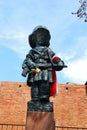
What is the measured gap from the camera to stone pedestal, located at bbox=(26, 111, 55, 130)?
6.31 meters

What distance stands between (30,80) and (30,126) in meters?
0.98

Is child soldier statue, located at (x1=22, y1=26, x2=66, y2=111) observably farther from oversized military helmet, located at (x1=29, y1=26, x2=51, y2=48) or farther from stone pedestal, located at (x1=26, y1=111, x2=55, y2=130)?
stone pedestal, located at (x1=26, y1=111, x2=55, y2=130)

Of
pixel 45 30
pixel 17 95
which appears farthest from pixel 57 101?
pixel 45 30

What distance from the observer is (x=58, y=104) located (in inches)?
818

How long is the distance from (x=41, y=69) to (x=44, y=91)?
0.48 meters

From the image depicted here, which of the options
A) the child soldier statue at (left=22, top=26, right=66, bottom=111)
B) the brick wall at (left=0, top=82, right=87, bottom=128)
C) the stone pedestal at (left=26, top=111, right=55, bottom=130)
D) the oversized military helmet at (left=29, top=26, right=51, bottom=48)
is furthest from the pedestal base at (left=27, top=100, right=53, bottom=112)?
the brick wall at (left=0, top=82, right=87, bottom=128)

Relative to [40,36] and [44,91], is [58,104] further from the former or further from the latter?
[44,91]

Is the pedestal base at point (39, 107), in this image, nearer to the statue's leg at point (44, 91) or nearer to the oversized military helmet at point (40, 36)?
the statue's leg at point (44, 91)

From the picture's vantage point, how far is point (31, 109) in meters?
6.57

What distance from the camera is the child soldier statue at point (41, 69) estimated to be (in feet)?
21.9

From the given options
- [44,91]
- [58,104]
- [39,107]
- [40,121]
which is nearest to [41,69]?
[44,91]

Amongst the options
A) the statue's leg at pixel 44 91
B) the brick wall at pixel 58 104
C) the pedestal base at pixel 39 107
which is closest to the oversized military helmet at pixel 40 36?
the statue's leg at pixel 44 91

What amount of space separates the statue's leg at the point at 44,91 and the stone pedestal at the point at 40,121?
1.02 feet

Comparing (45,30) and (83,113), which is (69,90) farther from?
(45,30)
